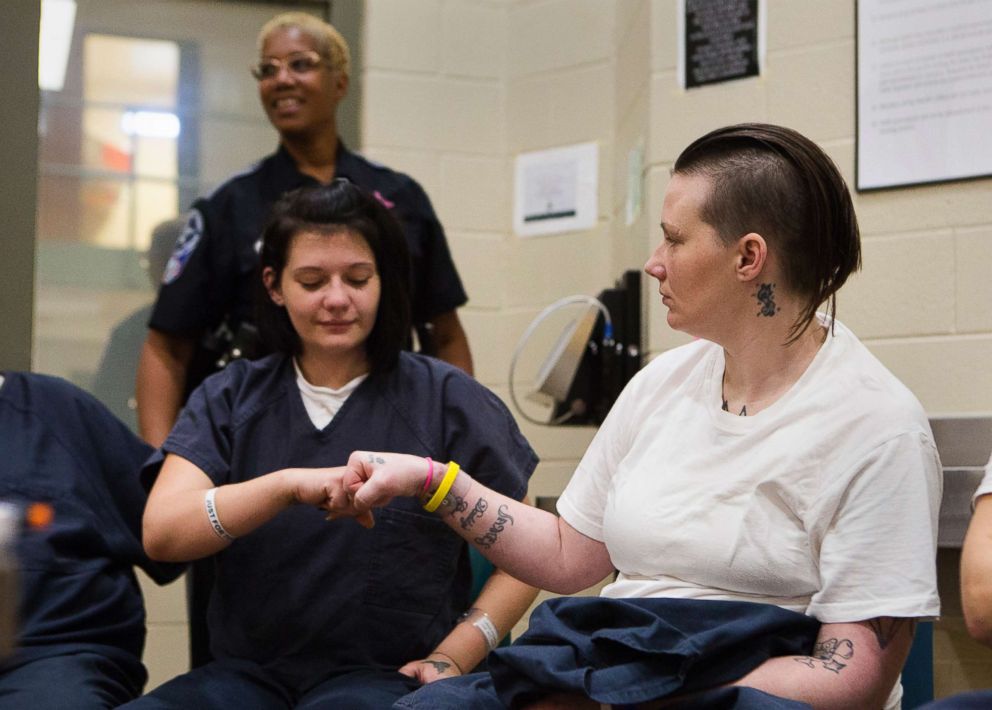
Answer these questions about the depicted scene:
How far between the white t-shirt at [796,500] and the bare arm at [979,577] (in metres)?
0.04

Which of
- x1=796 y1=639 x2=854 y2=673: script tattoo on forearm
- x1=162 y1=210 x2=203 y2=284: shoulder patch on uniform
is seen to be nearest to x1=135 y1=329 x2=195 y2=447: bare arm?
x1=162 y1=210 x2=203 y2=284: shoulder patch on uniform

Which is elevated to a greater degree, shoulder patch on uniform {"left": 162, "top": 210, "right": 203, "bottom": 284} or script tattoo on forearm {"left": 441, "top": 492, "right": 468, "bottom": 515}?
shoulder patch on uniform {"left": 162, "top": 210, "right": 203, "bottom": 284}

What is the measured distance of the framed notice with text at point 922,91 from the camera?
7.71ft

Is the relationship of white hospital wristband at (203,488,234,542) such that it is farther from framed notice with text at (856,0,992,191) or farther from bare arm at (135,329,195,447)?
framed notice with text at (856,0,992,191)

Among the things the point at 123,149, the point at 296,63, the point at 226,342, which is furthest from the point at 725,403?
the point at 123,149

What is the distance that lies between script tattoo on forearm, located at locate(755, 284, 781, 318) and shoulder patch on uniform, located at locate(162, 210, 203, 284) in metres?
1.45

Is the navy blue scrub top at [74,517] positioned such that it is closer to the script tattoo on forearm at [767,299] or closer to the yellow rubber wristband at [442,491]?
the yellow rubber wristband at [442,491]

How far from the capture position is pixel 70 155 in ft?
10.8

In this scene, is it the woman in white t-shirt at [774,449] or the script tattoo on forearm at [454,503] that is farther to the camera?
the script tattoo on forearm at [454,503]

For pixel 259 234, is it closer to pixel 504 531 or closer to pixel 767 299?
pixel 504 531

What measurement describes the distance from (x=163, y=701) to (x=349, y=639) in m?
0.26

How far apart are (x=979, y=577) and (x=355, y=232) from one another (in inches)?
41.0

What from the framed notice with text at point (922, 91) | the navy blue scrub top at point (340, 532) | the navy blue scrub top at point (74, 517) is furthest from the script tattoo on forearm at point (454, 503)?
the framed notice with text at point (922, 91)

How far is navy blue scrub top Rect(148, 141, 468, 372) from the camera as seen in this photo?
8.23 feet
